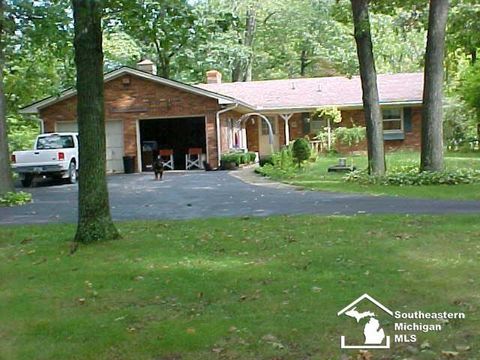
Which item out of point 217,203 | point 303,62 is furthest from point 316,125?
point 217,203

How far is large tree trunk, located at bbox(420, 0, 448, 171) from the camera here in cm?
1828

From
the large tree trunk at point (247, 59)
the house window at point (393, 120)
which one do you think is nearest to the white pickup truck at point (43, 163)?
the house window at point (393, 120)

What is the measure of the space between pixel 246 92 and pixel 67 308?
→ 3140 cm

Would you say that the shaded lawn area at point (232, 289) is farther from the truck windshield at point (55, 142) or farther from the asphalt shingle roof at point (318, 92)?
the asphalt shingle roof at point (318, 92)

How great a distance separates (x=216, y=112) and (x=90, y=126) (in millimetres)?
19314

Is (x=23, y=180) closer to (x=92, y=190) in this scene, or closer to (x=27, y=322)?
(x=92, y=190)

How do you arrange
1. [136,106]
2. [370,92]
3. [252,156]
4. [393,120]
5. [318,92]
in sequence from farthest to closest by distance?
[318,92], [393,120], [252,156], [136,106], [370,92]

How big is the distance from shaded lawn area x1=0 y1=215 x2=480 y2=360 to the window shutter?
77.9 feet

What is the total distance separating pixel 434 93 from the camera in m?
18.3

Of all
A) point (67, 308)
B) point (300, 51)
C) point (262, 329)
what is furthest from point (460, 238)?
point (300, 51)

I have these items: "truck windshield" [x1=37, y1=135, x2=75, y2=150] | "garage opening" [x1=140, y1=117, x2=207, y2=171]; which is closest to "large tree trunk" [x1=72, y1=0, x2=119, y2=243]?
"truck windshield" [x1=37, y1=135, x2=75, y2=150]

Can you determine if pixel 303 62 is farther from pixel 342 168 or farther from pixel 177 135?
pixel 342 168

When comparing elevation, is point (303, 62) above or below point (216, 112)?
above

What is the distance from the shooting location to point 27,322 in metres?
5.50
